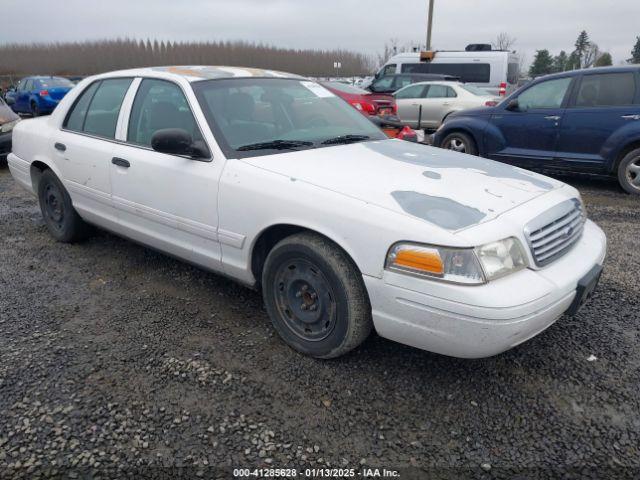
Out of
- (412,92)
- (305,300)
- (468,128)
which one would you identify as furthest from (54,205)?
(412,92)

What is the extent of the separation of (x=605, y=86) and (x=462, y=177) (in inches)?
196

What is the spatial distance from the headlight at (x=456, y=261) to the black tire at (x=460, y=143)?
587 centimetres

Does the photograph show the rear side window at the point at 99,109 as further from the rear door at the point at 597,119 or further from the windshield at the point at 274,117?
the rear door at the point at 597,119

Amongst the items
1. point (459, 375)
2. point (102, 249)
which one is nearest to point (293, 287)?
point (459, 375)

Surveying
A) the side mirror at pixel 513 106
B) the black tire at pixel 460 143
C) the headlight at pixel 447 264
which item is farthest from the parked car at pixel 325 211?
the black tire at pixel 460 143

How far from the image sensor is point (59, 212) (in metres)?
4.62

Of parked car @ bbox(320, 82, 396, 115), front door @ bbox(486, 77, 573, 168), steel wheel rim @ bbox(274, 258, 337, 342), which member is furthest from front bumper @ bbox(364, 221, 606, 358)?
parked car @ bbox(320, 82, 396, 115)

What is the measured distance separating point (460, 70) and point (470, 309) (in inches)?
631

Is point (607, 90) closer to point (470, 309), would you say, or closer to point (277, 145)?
point (277, 145)

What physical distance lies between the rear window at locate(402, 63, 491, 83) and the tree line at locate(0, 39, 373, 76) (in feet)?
135

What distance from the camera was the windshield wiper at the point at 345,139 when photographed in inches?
133

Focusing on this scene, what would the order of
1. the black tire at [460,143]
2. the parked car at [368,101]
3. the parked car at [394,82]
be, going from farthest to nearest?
the parked car at [394,82]
the parked car at [368,101]
the black tire at [460,143]

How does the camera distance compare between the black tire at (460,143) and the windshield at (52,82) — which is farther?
the windshield at (52,82)

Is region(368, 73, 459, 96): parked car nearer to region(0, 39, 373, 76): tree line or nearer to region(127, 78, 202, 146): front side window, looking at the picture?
region(127, 78, 202, 146): front side window
